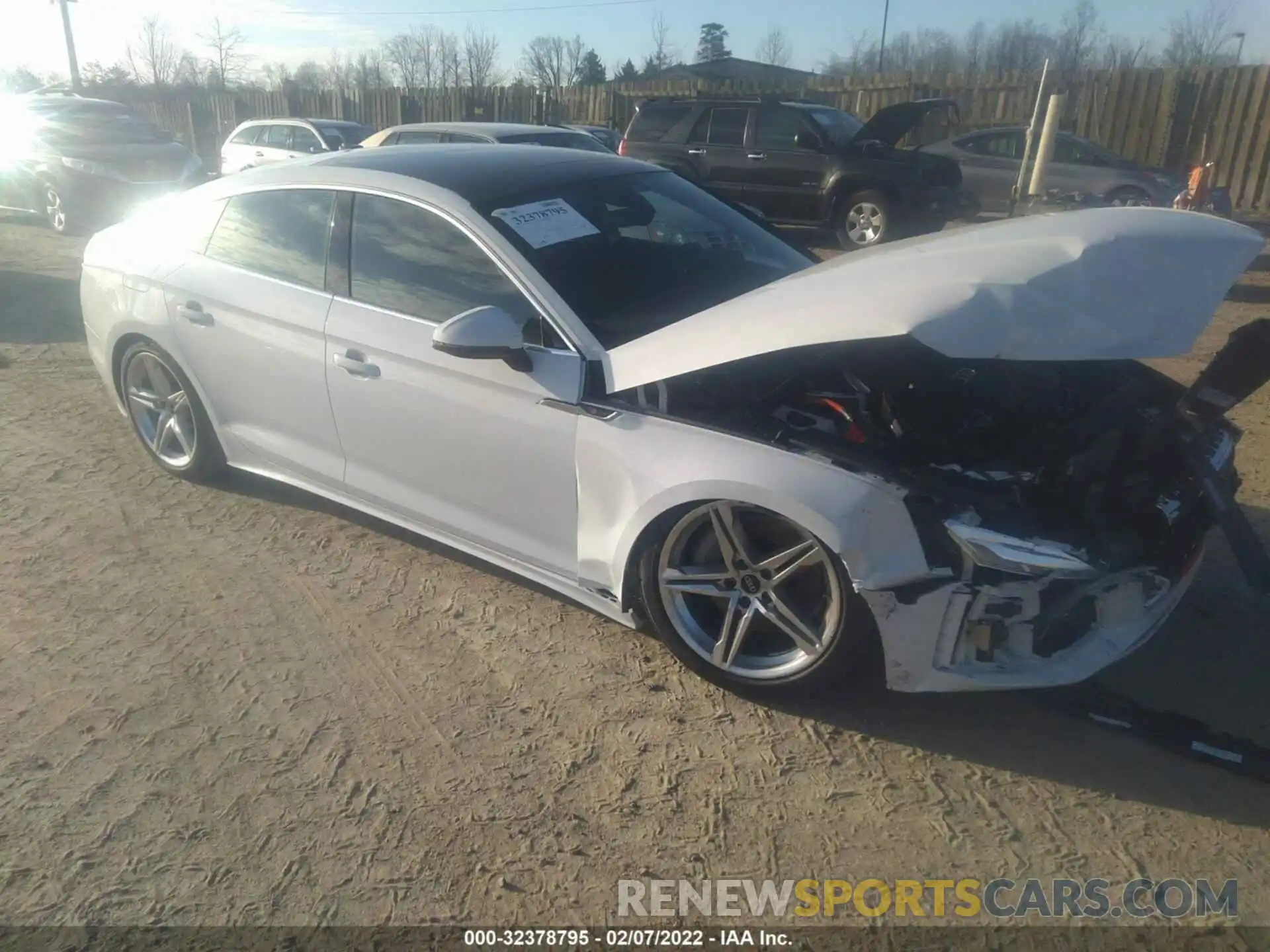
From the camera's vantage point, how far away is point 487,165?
3.90 m

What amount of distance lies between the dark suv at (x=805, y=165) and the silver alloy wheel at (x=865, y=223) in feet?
0.03

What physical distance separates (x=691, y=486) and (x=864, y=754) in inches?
37.7

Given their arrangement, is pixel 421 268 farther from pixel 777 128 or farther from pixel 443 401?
pixel 777 128

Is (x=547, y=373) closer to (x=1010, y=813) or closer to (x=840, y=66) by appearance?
(x=1010, y=813)

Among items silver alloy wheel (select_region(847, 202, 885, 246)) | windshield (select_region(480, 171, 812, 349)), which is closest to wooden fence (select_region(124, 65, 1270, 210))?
silver alloy wheel (select_region(847, 202, 885, 246))

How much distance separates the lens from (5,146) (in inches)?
528

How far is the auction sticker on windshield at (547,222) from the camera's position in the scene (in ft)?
11.4

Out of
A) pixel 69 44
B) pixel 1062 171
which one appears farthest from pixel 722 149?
pixel 69 44

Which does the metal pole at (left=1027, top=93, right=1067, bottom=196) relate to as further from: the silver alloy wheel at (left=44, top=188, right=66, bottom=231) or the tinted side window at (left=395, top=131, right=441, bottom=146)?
the silver alloy wheel at (left=44, top=188, right=66, bottom=231)

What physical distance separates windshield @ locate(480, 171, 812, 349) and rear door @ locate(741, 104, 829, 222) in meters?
8.43

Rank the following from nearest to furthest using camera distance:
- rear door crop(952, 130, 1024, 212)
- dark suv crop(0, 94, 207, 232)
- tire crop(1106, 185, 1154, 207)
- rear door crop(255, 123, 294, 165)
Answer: dark suv crop(0, 94, 207, 232) → tire crop(1106, 185, 1154, 207) → rear door crop(952, 130, 1024, 212) → rear door crop(255, 123, 294, 165)

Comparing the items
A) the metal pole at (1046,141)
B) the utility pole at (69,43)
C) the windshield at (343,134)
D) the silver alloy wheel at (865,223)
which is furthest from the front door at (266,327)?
the utility pole at (69,43)

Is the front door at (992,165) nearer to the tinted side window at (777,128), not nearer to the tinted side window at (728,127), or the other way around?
the tinted side window at (777,128)

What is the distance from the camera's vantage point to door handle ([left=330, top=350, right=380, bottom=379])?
11.9 ft
